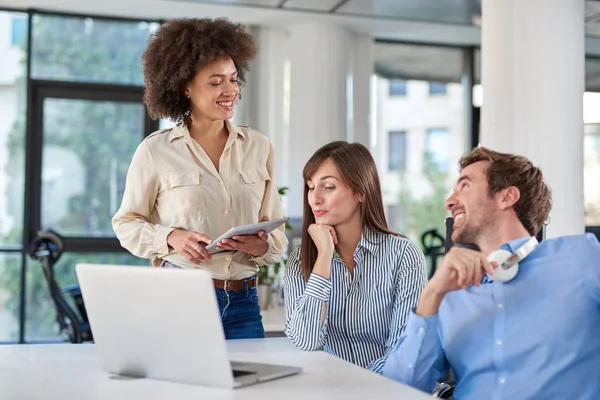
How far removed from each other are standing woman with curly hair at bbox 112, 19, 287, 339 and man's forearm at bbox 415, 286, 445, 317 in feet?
2.43

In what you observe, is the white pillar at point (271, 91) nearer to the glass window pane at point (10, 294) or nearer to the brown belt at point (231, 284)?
the glass window pane at point (10, 294)

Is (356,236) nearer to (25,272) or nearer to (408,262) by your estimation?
(408,262)

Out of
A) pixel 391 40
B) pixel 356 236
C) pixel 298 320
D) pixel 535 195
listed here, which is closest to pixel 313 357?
pixel 298 320

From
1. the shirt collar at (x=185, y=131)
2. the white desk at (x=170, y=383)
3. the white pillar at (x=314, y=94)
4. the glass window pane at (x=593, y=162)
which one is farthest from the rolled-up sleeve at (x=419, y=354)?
the glass window pane at (x=593, y=162)

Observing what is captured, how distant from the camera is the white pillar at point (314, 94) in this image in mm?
7371

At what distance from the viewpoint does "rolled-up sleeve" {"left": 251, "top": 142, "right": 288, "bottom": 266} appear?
269cm

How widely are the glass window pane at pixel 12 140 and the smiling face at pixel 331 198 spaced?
17.8 ft

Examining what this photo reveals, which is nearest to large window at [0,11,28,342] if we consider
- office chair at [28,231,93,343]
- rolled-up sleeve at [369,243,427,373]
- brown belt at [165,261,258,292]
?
office chair at [28,231,93,343]

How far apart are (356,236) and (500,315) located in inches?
26.4

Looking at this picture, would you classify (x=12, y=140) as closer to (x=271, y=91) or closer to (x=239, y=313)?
(x=271, y=91)

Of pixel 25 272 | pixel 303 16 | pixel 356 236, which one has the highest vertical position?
pixel 303 16

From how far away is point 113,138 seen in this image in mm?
7434

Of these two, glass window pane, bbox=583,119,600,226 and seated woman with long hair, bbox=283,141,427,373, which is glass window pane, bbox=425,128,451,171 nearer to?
glass window pane, bbox=583,119,600,226

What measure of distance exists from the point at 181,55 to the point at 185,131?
0.26m
